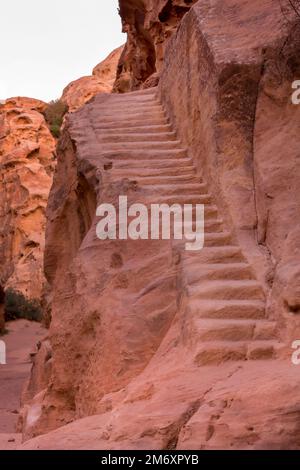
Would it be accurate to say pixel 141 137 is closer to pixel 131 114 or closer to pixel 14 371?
pixel 131 114

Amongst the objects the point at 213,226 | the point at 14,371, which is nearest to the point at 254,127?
the point at 213,226

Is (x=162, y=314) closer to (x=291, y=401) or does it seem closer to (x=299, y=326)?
(x=299, y=326)

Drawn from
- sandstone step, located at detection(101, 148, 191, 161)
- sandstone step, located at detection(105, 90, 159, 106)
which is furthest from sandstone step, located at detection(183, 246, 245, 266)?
sandstone step, located at detection(105, 90, 159, 106)

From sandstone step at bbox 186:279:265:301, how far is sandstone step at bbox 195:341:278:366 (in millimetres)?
480

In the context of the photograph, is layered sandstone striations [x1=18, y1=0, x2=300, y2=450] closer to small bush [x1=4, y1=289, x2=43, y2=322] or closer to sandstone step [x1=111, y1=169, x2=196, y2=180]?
sandstone step [x1=111, y1=169, x2=196, y2=180]

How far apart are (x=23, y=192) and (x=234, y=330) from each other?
61.9ft

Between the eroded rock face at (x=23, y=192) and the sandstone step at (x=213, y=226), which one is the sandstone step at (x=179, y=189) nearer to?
the sandstone step at (x=213, y=226)

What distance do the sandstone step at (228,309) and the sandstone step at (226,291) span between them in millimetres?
61

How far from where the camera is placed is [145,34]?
611 inches

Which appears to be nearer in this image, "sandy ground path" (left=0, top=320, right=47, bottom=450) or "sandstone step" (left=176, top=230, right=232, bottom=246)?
"sandstone step" (left=176, top=230, right=232, bottom=246)

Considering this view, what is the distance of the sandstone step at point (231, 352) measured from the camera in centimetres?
393

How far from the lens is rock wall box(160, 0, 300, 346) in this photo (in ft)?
15.4

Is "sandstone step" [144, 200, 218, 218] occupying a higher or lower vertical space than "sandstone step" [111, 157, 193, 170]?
lower

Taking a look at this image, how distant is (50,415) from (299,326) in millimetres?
2759
